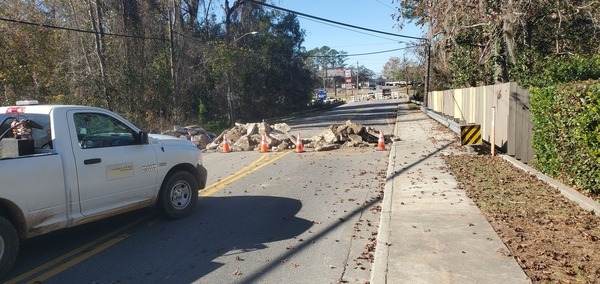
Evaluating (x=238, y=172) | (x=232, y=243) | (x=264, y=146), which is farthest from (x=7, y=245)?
(x=264, y=146)

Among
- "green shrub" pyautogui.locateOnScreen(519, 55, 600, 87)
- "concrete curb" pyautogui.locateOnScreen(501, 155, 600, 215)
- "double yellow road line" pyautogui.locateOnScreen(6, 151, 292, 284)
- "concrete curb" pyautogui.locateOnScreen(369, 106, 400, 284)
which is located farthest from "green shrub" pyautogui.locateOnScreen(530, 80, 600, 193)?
"double yellow road line" pyautogui.locateOnScreen(6, 151, 292, 284)

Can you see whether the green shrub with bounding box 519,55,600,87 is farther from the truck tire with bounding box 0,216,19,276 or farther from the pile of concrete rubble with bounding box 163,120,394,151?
the truck tire with bounding box 0,216,19,276

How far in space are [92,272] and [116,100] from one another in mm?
23402

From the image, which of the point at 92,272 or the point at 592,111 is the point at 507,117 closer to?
the point at 592,111

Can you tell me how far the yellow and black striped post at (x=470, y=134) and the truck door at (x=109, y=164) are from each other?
940 cm

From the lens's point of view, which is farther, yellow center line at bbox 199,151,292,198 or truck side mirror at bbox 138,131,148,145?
yellow center line at bbox 199,151,292,198

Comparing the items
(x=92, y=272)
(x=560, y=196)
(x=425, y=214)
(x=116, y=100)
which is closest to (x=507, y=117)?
(x=560, y=196)

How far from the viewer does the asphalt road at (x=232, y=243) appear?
4922 mm

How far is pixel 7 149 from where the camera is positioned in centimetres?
499

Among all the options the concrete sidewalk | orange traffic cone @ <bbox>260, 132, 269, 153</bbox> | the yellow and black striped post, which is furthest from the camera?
orange traffic cone @ <bbox>260, 132, 269, 153</bbox>

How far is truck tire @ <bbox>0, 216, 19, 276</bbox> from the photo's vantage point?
4.74 m

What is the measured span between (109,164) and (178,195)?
1496mm

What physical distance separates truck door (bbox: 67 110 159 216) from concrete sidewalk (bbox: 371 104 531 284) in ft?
10.9

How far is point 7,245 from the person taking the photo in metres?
4.79
